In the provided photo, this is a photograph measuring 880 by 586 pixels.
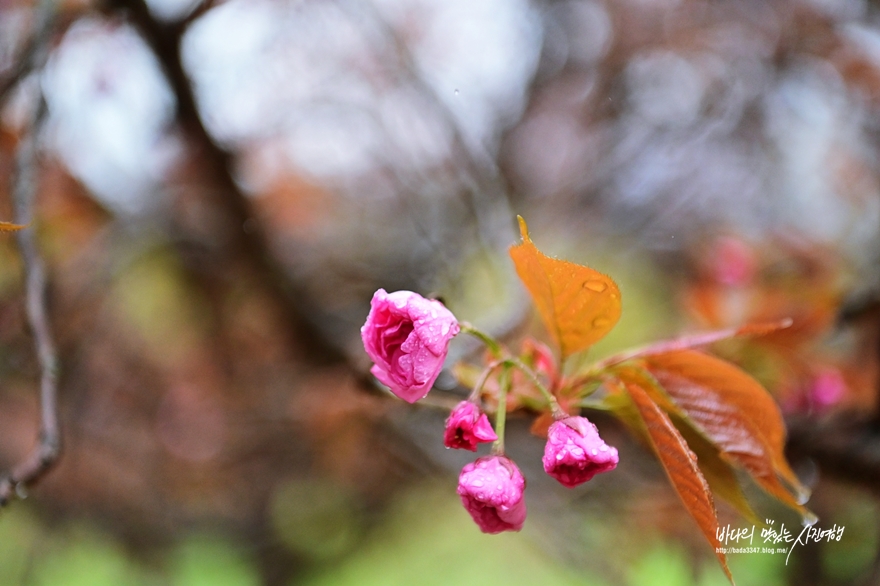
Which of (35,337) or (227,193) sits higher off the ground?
(35,337)

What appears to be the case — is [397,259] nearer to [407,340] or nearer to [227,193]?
[227,193]

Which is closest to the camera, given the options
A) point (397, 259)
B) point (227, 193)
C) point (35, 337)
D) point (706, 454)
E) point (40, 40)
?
point (706, 454)

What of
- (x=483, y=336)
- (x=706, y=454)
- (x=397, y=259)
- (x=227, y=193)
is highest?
(x=483, y=336)

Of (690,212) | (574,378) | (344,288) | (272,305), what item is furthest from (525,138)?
(574,378)

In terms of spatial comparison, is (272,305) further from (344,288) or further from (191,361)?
(191,361)

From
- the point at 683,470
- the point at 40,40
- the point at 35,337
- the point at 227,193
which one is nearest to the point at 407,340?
the point at 683,470

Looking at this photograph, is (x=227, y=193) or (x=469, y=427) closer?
(x=469, y=427)

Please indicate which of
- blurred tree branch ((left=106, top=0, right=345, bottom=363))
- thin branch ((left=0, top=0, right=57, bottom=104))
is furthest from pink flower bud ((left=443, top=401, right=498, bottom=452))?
blurred tree branch ((left=106, top=0, right=345, bottom=363))

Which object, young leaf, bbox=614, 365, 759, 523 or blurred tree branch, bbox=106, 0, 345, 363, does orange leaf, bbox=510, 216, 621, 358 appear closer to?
young leaf, bbox=614, 365, 759, 523
